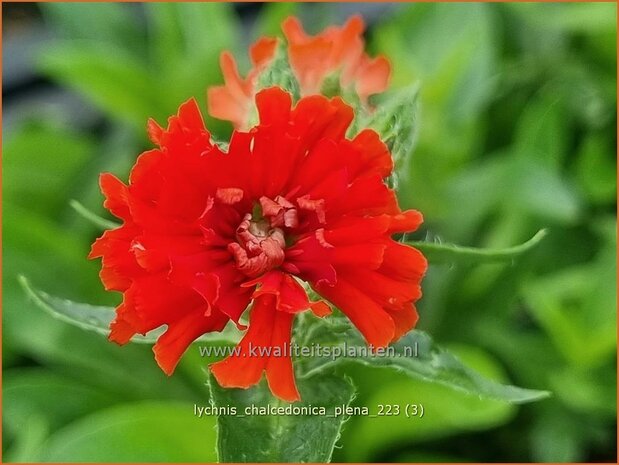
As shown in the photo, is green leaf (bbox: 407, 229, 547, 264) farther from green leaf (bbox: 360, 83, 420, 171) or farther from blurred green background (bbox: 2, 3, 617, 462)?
blurred green background (bbox: 2, 3, 617, 462)

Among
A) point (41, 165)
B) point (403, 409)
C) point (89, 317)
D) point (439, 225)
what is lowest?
point (89, 317)

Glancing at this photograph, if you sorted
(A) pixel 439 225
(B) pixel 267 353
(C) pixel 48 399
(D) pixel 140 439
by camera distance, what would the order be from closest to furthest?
(B) pixel 267 353
(D) pixel 140 439
(C) pixel 48 399
(A) pixel 439 225

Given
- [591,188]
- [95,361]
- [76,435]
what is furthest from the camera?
[591,188]

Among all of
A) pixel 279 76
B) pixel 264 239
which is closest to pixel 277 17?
pixel 279 76

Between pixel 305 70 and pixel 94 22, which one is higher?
pixel 94 22

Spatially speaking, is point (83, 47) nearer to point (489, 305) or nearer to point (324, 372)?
point (489, 305)

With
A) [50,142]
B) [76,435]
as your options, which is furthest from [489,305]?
[50,142]

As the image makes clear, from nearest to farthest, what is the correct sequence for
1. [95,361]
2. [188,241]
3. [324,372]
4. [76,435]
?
[188,241] → [324,372] → [76,435] → [95,361]

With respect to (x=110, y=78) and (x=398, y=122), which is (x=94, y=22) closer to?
(x=110, y=78)
